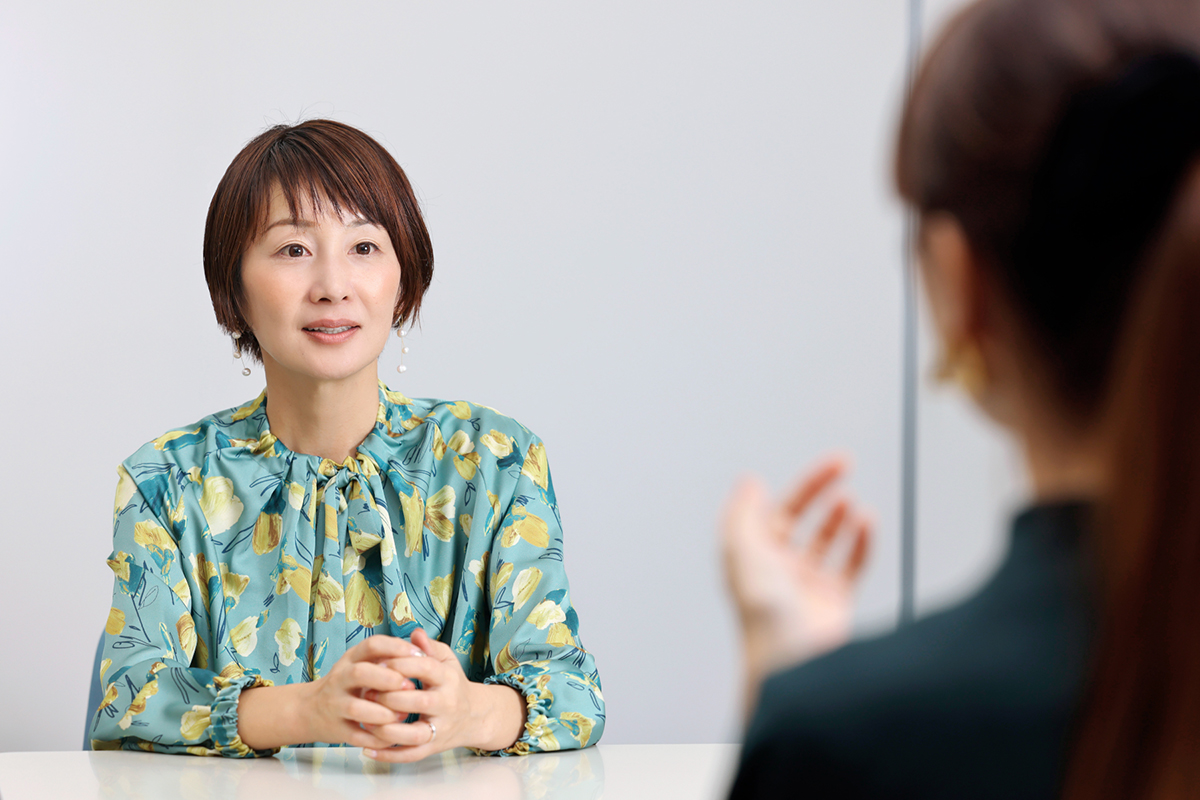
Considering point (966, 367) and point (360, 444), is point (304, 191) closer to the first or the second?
point (360, 444)

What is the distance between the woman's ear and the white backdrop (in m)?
2.01

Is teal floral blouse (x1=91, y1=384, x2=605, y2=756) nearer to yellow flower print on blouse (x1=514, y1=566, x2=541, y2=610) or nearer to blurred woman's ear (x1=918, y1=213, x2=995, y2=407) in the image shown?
yellow flower print on blouse (x1=514, y1=566, x2=541, y2=610)

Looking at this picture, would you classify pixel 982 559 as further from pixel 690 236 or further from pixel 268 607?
pixel 690 236

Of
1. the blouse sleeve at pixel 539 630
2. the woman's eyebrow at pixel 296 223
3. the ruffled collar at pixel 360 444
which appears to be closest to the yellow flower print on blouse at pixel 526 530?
the blouse sleeve at pixel 539 630

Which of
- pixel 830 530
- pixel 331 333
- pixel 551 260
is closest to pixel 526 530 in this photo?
pixel 331 333

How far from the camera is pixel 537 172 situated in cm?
249

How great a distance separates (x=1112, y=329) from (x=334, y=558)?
1187 millimetres

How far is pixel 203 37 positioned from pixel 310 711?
173 centimetres

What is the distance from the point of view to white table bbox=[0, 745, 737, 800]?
1048 mm

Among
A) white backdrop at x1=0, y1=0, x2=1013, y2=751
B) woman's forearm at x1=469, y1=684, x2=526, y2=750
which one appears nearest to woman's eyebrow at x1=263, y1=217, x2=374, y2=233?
woman's forearm at x1=469, y1=684, x2=526, y2=750

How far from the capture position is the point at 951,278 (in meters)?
0.40

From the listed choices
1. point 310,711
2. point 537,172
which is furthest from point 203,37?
point 310,711

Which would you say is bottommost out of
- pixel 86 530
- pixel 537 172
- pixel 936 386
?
pixel 86 530

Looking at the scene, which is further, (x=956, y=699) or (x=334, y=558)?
(x=334, y=558)
